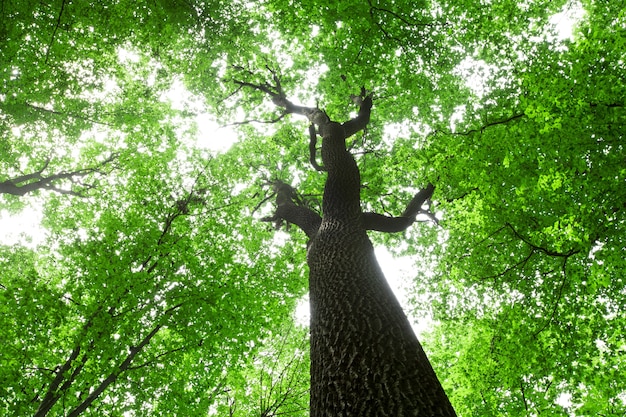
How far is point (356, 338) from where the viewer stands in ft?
10.9

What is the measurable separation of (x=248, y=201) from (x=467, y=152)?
734 centimetres

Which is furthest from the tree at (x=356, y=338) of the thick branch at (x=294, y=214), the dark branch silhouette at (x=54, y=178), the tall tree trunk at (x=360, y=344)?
the dark branch silhouette at (x=54, y=178)

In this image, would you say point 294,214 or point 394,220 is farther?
point 294,214

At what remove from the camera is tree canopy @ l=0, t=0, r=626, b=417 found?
5.40 metres

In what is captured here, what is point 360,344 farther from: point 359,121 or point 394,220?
point 359,121

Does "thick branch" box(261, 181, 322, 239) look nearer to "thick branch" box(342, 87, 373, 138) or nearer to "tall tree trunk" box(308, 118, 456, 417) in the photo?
"tall tree trunk" box(308, 118, 456, 417)

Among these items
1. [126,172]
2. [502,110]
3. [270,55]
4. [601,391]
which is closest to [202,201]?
[126,172]

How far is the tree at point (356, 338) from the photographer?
2.62m

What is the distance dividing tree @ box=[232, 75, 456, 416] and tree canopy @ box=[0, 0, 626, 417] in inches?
107

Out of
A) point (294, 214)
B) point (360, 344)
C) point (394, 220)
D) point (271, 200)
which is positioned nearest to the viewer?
point (360, 344)

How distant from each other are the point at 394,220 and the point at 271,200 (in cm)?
671

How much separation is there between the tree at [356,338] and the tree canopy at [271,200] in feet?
8.93

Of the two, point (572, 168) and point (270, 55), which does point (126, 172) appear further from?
point (572, 168)

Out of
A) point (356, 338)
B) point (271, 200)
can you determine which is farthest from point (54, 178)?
point (356, 338)
